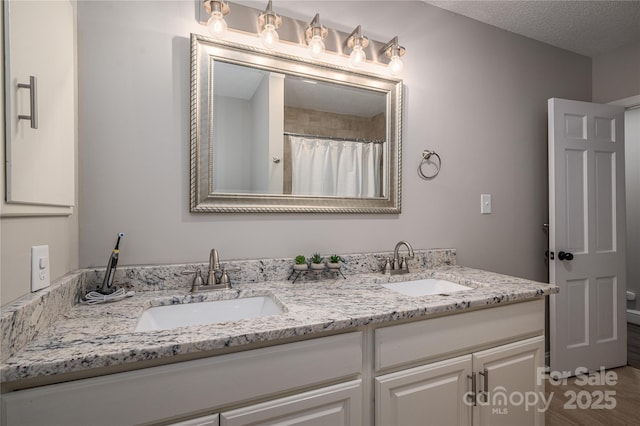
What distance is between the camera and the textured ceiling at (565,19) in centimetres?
191

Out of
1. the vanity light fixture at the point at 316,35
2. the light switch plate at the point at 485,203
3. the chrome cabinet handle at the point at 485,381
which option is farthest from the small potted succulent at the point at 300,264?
the light switch plate at the point at 485,203

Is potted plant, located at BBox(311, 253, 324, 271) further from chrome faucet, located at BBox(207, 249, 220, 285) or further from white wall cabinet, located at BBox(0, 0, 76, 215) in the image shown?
white wall cabinet, located at BBox(0, 0, 76, 215)

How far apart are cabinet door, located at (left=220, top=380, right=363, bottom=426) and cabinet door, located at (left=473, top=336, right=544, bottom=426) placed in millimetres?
548

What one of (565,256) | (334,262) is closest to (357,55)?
(334,262)

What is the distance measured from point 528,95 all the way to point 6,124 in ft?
9.08

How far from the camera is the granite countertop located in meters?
0.72

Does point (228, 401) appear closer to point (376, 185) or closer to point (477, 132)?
point (376, 185)

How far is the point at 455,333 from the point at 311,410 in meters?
0.60

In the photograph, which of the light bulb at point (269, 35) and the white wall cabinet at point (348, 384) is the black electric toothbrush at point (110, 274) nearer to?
the white wall cabinet at point (348, 384)

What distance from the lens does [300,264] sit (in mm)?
1467

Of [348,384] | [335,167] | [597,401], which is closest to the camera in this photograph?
[348,384]

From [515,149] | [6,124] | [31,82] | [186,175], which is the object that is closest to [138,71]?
[186,175]

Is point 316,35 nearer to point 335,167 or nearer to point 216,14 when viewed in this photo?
point 216,14

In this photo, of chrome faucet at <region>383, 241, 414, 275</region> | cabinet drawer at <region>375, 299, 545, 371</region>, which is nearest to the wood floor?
cabinet drawer at <region>375, 299, 545, 371</region>
